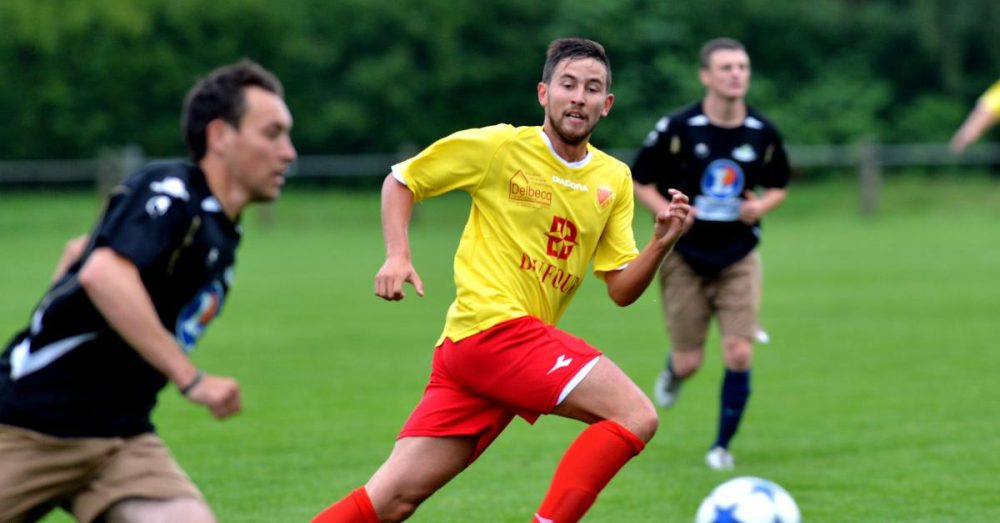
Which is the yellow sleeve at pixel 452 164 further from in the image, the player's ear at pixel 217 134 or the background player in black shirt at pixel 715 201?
the background player in black shirt at pixel 715 201

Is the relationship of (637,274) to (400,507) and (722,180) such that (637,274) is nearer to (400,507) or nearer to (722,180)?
(400,507)

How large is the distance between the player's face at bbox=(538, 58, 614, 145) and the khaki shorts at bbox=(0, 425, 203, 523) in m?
1.93

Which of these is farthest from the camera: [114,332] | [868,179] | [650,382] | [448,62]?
[448,62]

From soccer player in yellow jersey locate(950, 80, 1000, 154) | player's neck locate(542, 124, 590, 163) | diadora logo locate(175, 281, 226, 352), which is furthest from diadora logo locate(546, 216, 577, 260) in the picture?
soccer player in yellow jersey locate(950, 80, 1000, 154)

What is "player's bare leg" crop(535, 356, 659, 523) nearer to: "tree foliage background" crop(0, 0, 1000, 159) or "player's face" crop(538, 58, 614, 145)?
"player's face" crop(538, 58, 614, 145)

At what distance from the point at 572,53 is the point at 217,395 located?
212 cm

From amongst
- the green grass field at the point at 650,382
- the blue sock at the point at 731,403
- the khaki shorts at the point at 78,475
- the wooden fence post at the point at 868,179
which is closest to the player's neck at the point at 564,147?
the khaki shorts at the point at 78,475

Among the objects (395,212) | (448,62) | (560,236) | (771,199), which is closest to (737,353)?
(771,199)

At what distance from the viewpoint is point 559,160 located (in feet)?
18.5

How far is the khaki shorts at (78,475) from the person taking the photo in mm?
4328

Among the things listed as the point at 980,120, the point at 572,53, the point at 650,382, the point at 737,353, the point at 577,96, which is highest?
the point at 572,53

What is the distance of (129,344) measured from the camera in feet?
13.8

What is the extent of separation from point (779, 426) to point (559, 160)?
4.47 meters

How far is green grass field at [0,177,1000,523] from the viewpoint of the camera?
7.59 m
